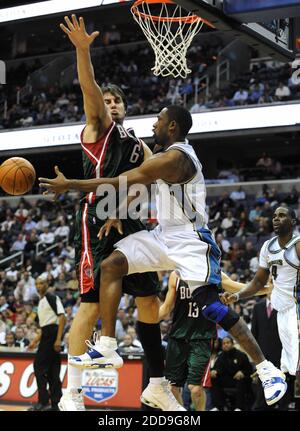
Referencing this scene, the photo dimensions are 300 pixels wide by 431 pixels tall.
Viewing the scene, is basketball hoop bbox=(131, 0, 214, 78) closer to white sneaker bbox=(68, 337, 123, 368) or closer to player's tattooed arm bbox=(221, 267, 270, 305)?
player's tattooed arm bbox=(221, 267, 270, 305)

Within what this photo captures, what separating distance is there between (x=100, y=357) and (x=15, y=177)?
1.46 meters

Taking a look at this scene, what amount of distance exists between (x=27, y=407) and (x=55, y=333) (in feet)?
5.14

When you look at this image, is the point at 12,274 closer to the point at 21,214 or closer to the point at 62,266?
the point at 62,266

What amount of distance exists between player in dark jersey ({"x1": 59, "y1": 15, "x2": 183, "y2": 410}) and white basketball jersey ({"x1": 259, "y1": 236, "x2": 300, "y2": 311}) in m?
2.10

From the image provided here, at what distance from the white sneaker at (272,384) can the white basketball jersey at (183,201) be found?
1.11 m

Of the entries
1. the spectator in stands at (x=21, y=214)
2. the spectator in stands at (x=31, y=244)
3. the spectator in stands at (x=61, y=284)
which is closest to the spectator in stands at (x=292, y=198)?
the spectator in stands at (x=61, y=284)

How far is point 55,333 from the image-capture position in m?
10.9

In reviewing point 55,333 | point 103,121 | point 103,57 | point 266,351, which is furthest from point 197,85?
point 103,121

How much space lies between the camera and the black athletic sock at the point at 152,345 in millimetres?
5562

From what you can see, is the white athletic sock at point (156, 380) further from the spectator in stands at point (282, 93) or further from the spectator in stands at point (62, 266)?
the spectator in stands at point (282, 93)

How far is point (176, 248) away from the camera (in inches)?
207

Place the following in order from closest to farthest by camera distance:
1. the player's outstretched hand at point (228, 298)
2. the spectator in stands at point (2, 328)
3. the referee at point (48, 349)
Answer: the player's outstretched hand at point (228, 298), the referee at point (48, 349), the spectator in stands at point (2, 328)

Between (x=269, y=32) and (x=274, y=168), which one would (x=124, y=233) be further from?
(x=274, y=168)

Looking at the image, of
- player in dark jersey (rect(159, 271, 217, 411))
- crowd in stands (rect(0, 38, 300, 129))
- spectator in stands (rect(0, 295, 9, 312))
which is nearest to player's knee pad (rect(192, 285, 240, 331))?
player in dark jersey (rect(159, 271, 217, 411))
